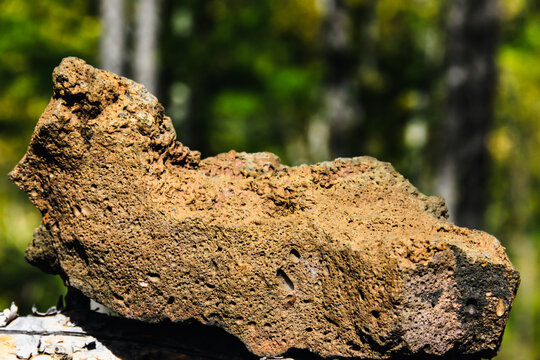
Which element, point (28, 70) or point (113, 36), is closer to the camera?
point (113, 36)

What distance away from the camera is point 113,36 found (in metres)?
7.57

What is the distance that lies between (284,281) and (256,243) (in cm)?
23

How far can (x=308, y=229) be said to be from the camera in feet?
8.98

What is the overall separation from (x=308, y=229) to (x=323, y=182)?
324 mm

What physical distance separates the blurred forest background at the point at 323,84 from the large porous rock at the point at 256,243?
377cm

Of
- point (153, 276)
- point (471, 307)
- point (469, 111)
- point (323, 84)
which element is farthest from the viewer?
point (323, 84)

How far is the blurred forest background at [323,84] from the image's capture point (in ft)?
21.2

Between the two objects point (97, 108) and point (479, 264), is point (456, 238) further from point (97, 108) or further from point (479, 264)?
point (97, 108)

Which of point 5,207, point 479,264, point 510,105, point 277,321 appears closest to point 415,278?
point 479,264

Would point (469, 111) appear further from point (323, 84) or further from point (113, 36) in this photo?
point (323, 84)

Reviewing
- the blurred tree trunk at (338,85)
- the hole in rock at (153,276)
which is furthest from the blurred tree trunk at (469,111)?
the hole in rock at (153,276)

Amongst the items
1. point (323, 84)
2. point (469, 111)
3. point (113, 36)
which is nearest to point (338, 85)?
point (469, 111)

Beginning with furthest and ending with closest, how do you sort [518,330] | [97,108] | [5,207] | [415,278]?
[518,330]
[5,207]
[97,108]
[415,278]

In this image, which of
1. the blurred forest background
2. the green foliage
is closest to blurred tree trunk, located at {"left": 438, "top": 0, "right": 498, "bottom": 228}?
the blurred forest background
